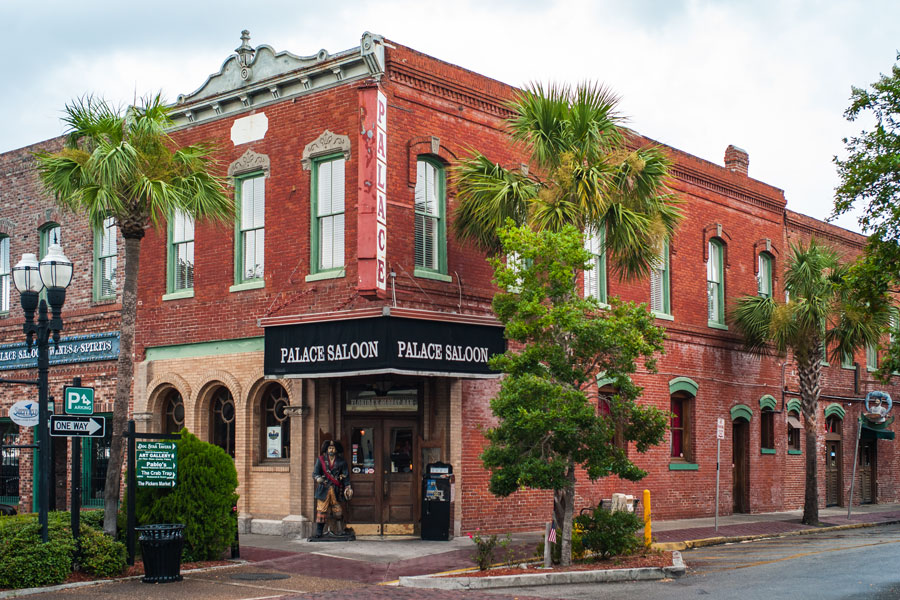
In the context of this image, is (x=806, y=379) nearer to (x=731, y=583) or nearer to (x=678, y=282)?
(x=678, y=282)

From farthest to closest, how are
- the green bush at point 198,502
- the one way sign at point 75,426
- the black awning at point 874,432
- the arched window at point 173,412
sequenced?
the black awning at point 874,432 → the arched window at point 173,412 → the green bush at point 198,502 → the one way sign at point 75,426

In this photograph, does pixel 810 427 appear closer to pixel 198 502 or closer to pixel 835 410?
pixel 835 410

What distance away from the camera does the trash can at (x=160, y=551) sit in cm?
1391

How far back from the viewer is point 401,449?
1956 centimetres

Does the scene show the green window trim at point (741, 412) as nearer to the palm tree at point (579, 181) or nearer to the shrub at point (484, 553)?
the palm tree at point (579, 181)

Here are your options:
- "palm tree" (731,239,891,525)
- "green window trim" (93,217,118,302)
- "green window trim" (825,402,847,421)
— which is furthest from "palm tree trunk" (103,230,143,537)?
"green window trim" (825,402,847,421)

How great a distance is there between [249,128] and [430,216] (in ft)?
14.5

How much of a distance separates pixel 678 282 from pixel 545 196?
29.0 ft

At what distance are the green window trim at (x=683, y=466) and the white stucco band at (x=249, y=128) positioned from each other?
12487 mm

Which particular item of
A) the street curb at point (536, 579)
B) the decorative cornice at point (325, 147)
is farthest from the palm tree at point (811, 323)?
the decorative cornice at point (325, 147)

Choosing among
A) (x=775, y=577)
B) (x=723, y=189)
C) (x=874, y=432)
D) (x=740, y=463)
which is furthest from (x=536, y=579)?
(x=874, y=432)

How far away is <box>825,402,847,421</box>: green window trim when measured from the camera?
3106 centimetres

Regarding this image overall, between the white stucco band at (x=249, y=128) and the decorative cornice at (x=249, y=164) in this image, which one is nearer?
the decorative cornice at (x=249, y=164)

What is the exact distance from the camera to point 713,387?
26.4 m
